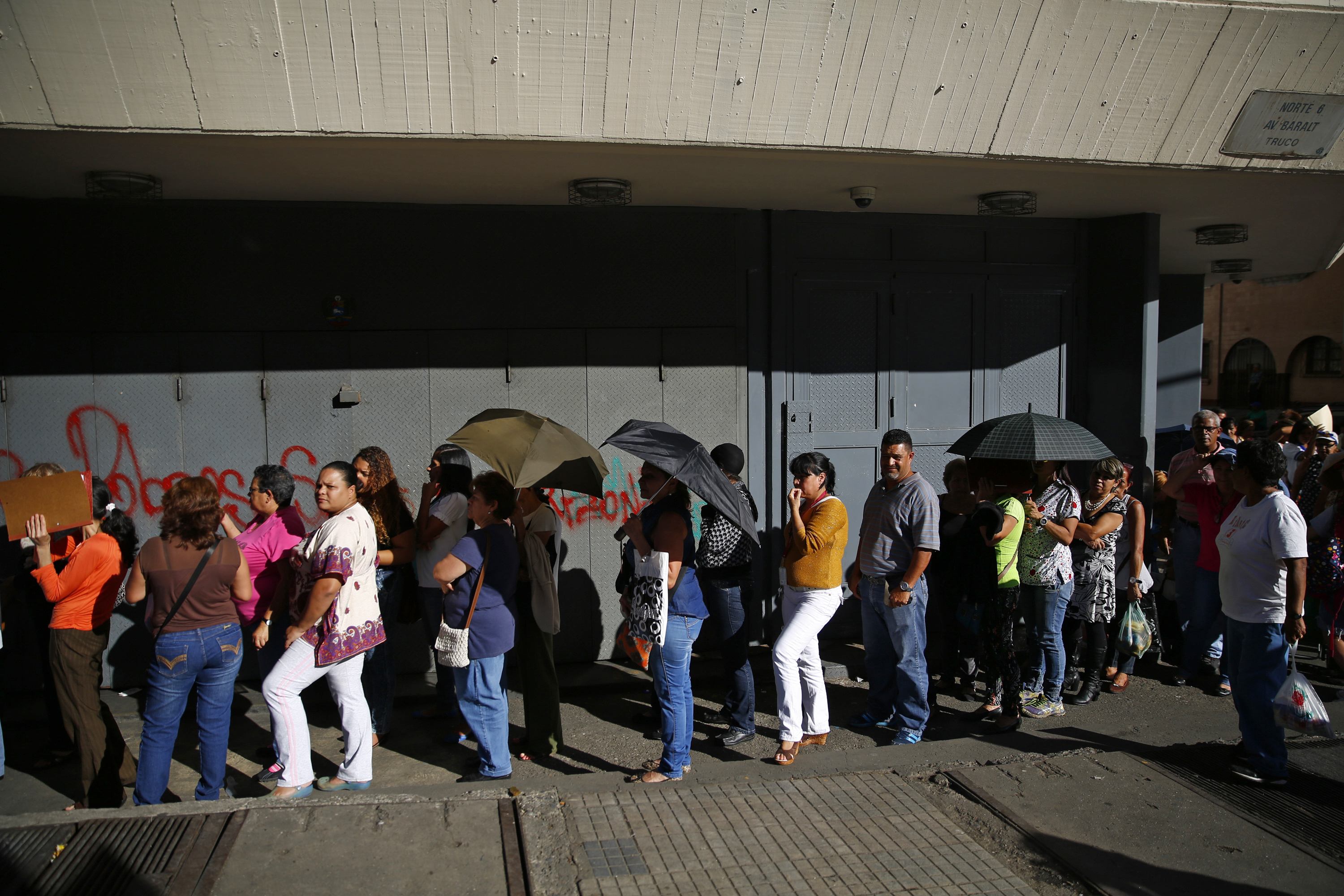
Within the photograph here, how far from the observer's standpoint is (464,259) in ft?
21.7

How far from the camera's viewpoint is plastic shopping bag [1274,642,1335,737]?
4320 mm

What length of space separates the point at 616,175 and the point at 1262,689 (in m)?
4.72

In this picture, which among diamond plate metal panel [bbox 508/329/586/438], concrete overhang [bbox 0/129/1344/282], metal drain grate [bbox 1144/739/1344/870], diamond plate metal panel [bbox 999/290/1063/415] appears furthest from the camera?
diamond plate metal panel [bbox 999/290/1063/415]

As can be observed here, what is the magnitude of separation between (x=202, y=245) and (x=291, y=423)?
1.35m

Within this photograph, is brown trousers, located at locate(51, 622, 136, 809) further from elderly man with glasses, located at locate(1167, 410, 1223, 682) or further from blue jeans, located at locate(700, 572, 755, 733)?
elderly man with glasses, located at locate(1167, 410, 1223, 682)

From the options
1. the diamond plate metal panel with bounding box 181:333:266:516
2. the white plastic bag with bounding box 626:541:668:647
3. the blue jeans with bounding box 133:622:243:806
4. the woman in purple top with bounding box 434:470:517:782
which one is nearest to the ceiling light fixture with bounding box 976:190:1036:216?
the white plastic bag with bounding box 626:541:668:647

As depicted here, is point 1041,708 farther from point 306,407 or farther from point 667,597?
point 306,407

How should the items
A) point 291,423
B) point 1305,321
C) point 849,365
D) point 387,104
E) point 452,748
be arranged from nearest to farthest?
1. point 387,104
2. point 452,748
3. point 291,423
4. point 849,365
5. point 1305,321

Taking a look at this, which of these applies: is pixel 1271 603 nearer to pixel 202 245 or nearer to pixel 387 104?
pixel 387 104

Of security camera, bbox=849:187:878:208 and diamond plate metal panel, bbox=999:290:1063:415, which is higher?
security camera, bbox=849:187:878:208

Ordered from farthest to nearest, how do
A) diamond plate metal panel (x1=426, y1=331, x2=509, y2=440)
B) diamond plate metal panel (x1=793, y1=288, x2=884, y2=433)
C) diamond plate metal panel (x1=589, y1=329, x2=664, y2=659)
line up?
diamond plate metal panel (x1=793, y1=288, x2=884, y2=433)
diamond plate metal panel (x1=589, y1=329, x2=664, y2=659)
diamond plate metal panel (x1=426, y1=331, x2=509, y2=440)

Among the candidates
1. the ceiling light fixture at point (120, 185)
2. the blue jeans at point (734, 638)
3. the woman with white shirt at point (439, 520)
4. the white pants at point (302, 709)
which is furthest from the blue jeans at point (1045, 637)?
the ceiling light fixture at point (120, 185)

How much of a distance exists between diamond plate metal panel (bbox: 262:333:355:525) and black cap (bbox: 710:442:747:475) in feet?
8.93

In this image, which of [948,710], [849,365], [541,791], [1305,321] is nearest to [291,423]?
[541,791]
